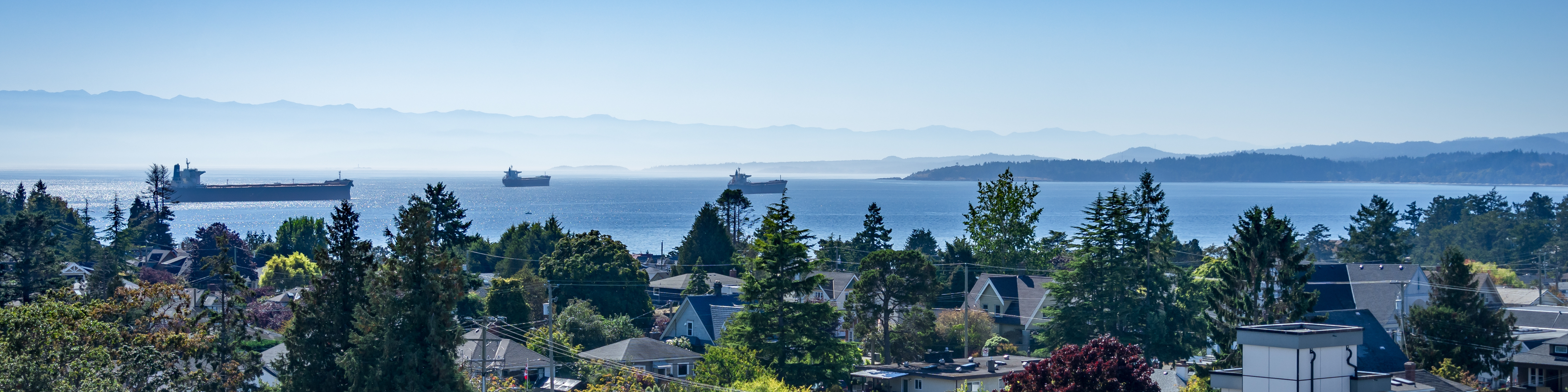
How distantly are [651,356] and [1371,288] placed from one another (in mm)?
34039

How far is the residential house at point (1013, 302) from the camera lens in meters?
57.6

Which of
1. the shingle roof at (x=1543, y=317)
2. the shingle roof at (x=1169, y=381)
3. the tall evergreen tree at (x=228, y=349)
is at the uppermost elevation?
the tall evergreen tree at (x=228, y=349)

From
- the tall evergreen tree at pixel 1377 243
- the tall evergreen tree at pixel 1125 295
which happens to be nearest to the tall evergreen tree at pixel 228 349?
the tall evergreen tree at pixel 1125 295

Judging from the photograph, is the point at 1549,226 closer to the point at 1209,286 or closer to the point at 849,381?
the point at 1209,286

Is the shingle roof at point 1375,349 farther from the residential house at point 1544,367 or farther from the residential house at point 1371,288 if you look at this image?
the residential house at point 1371,288

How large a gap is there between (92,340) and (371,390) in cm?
658

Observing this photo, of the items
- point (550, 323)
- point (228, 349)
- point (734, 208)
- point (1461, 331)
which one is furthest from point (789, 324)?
point (734, 208)

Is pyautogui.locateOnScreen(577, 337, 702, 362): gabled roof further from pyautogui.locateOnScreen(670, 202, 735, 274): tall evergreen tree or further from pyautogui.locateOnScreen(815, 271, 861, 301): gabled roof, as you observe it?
pyautogui.locateOnScreen(670, 202, 735, 274): tall evergreen tree

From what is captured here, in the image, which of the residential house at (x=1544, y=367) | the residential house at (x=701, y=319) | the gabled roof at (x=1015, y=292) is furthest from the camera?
the gabled roof at (x=1015, y=292)

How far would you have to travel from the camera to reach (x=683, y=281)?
7188 centimetres

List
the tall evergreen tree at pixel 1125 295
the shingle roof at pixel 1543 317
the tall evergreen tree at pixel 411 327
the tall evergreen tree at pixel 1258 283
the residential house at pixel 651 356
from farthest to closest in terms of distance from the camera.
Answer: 1. the shingle roof at pixel 1543 317
2. the tall evergreen tree at pixel 1125 295
3. the residential house at pixel 651 356
4. the tall evergreen tree at pixel 1258 283
5. the tall evergreen tree at pixel 411 327

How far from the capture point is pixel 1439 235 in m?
121

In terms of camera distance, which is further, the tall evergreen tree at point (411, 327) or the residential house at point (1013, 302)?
the residential house at point (1013, 302)

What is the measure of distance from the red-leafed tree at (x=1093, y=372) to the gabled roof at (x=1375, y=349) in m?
10.4
